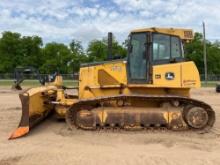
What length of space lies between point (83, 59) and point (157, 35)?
67.5 meters

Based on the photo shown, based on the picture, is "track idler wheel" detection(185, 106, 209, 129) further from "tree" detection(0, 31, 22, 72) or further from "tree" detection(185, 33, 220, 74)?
"tree" detection(0, 31, 22, 72)

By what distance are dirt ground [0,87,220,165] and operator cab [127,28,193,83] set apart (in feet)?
5.61

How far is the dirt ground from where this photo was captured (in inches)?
353

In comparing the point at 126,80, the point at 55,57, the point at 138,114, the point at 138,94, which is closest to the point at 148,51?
the point at 126,80

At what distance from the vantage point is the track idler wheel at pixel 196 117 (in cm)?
1224

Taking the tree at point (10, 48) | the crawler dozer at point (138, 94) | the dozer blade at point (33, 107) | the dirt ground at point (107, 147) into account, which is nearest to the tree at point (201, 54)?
the tree at point (10, 48)

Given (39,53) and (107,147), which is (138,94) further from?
(39,53)

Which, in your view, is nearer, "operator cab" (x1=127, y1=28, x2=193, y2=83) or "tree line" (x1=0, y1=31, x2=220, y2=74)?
"operator cab" (x1=127, y1=28, x2=193, y2=83)

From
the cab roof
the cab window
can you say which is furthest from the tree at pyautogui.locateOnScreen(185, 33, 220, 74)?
the cab window

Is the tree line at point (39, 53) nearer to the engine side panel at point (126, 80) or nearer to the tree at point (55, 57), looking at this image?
the tree at point (55, 57)

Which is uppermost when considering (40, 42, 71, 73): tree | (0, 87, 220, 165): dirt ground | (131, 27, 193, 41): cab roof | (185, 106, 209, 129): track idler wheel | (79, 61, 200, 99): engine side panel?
(40, 42, 71, 73): tree

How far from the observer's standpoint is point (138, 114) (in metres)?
12.1

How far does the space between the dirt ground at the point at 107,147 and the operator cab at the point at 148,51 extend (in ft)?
5.61

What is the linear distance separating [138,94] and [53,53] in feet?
257
